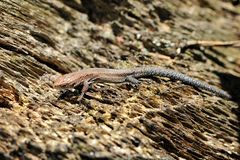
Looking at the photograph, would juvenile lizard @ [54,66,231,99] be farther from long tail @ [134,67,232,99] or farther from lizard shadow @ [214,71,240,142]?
lizard shadow @ [214,71,240,142]

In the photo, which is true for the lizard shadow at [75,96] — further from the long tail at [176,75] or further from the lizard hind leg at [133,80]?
the long tail at [176,75]

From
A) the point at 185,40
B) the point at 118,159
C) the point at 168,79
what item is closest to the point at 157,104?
the point at 168,79

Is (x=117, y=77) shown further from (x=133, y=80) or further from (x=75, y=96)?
(x=75, y=96)

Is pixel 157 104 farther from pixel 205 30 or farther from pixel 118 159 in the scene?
pixel 205 30

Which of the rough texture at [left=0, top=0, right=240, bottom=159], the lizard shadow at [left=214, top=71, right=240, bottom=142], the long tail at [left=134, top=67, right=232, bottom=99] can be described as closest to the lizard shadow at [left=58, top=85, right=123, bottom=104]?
the rough texture at [left=0, top=0, right=240, bottom=159]

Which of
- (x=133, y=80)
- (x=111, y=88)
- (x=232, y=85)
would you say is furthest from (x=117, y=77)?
(x=232, y=85)
